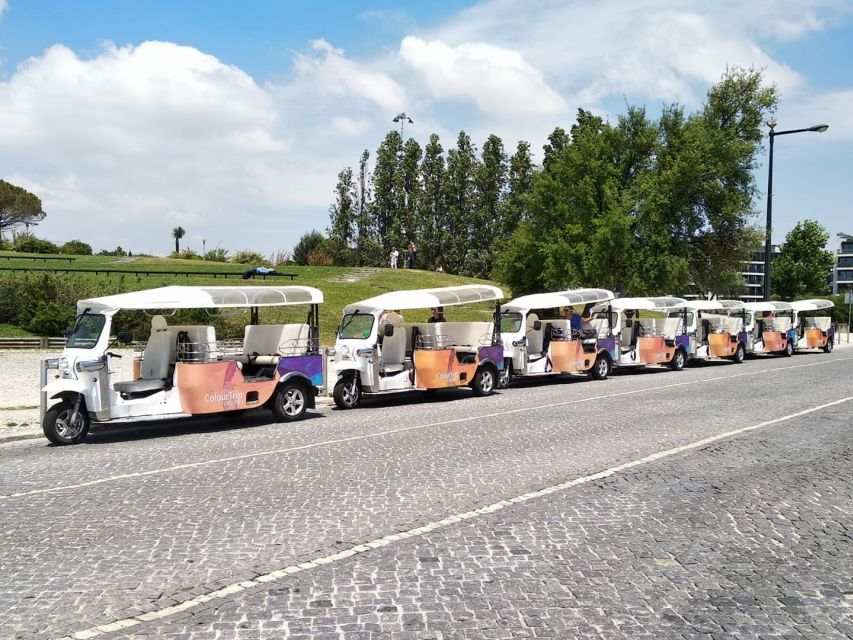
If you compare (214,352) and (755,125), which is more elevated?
(755,125)

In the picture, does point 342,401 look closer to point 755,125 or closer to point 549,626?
point 549,626

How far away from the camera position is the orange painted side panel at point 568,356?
2070 cm

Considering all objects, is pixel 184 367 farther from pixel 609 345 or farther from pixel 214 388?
pixel 609 345

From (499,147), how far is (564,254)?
88.5ft

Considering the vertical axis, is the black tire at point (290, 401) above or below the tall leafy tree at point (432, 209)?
below

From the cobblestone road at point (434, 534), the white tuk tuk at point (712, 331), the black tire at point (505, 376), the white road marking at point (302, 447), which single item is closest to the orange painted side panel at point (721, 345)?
the white tuk tuk at point (712, 331)

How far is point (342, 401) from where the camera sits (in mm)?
15719

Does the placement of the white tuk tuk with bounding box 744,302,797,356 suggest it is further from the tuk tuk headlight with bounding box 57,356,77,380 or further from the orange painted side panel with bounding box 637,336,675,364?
the tuk tuk headlight with bounding box 57,356,77,380

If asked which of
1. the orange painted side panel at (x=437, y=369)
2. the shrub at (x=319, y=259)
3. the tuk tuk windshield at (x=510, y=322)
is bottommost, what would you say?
the orange painted side panel at (x=437, y=369)

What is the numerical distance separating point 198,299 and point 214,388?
1545 mm

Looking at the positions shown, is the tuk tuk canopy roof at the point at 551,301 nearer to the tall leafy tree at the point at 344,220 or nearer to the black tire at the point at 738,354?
the black tire at the point at 738,354

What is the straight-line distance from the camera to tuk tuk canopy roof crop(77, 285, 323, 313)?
1244 cm

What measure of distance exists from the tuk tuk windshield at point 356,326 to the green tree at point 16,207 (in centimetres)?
6819

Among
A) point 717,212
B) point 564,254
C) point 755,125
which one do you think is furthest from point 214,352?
point 755,125
